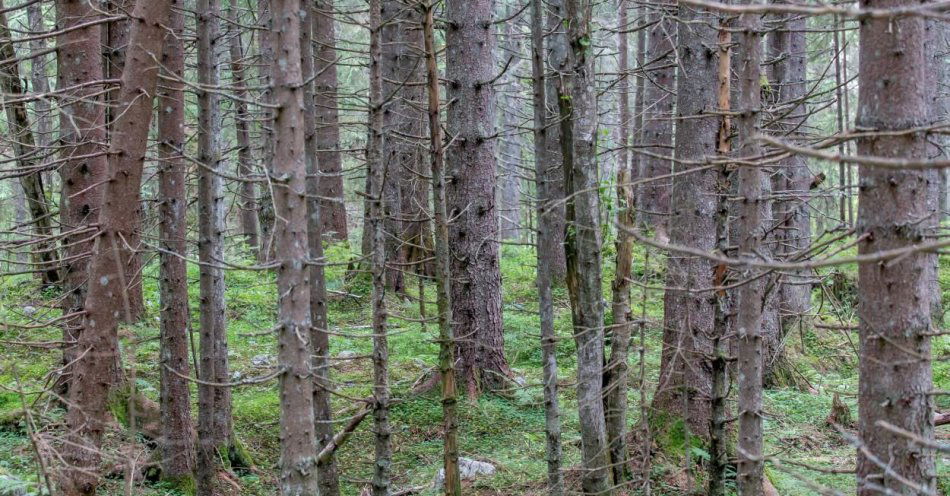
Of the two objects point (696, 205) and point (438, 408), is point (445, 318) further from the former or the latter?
point (438, 408)

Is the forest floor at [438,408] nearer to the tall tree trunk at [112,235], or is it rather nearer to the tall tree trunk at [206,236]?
the tall tree trunk at [112,235]

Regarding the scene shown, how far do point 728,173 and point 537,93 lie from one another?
154 centimetres

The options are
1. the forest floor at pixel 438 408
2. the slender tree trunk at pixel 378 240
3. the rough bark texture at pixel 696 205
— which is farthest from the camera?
the rough bark texture at pixel 696 205

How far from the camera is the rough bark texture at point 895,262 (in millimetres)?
3391

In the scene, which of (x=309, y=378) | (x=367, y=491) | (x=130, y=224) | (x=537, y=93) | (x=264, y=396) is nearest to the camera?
(x=309, y=378)

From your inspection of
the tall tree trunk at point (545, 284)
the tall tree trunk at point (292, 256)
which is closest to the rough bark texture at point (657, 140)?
the tall tree trunk at point (545, 284)

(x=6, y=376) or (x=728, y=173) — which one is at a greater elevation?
(x=728, y=173)

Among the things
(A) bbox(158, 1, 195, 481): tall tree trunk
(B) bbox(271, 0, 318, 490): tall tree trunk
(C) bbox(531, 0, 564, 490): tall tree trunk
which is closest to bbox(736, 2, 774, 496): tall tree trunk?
(C) bbox(531, 0, 564, 490): tall tree trunk

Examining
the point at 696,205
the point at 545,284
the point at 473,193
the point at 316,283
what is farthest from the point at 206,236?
the point at 696,205

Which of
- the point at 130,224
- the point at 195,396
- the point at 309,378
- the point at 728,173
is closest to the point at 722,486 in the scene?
the point at 728,173

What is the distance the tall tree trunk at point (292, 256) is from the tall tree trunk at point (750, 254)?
8.75 ft

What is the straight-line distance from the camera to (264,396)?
9547 millimetres

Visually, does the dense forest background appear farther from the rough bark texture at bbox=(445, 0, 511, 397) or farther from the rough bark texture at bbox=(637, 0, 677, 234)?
the rough bark texture at bbox=(637, 0, 677, 234)

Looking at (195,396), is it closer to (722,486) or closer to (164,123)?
(164,123)
